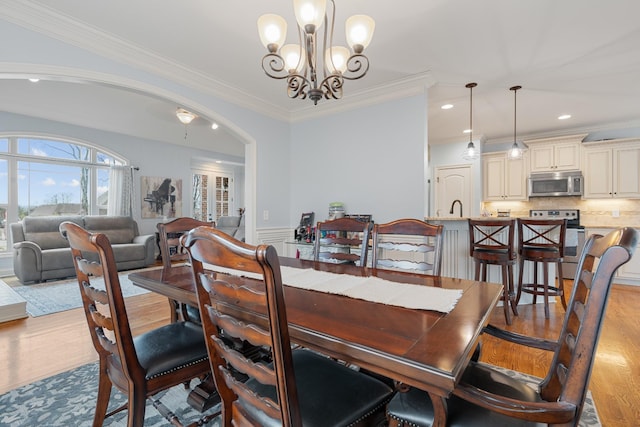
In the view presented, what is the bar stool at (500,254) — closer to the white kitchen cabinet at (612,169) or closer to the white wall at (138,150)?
the white kitchen cabinet at (612,169)

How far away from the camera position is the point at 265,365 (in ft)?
3.11

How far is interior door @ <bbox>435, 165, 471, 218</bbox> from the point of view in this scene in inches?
227

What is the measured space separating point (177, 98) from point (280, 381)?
317cm

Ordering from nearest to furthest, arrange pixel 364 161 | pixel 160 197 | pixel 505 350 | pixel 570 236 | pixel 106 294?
pixel 106 294 → pixel 505 350 → pixel 364 161 → pixel 570 236 → pixel 160 197

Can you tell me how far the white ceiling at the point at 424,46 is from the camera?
7.18 feet

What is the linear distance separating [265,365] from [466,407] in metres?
0.66

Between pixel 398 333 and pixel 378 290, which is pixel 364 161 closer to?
pixel 378 290

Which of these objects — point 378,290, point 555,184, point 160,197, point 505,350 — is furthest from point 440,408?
point 160,197

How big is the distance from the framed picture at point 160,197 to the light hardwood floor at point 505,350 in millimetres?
3574

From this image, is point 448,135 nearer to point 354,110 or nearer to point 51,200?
point 354,110

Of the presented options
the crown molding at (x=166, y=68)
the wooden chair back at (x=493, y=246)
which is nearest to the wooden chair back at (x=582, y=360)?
the wooden chair back at (x=493, y=246)

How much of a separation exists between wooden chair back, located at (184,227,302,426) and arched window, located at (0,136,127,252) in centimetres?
641

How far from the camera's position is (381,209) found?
12.0ft

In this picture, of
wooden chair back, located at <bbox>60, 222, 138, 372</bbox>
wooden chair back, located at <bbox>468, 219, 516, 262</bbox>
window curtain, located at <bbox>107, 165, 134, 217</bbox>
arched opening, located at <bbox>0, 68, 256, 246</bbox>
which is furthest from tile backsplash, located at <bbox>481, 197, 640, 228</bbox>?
window curtain, located at <bbox>107, 165, 134, 217</bbox>
